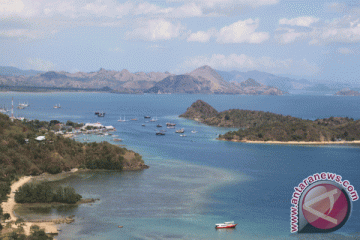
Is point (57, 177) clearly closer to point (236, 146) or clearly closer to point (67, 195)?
point (67, 195)

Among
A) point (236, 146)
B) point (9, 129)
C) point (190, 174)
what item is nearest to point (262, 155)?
point (236, 146)

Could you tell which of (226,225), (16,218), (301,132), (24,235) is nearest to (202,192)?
(226,225)

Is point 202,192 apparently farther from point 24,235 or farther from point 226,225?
point 24,235

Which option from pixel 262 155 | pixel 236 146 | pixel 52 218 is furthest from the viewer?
pixel 236 146

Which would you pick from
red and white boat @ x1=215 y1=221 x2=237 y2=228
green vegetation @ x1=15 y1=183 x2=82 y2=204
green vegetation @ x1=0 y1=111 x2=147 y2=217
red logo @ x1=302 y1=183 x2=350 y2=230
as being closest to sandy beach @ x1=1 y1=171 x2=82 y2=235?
green vegetation @ x1=15 y1=183 x2=82 y2=204

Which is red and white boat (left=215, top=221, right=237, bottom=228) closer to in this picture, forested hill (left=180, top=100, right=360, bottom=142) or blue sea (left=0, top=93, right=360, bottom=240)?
blue sea (left=0, top=93, right=360, bottom=240)

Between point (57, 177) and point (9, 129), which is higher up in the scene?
point (9, 129)

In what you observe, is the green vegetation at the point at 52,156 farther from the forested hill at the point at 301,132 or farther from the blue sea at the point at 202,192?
the forested hill at the point at 301,132
